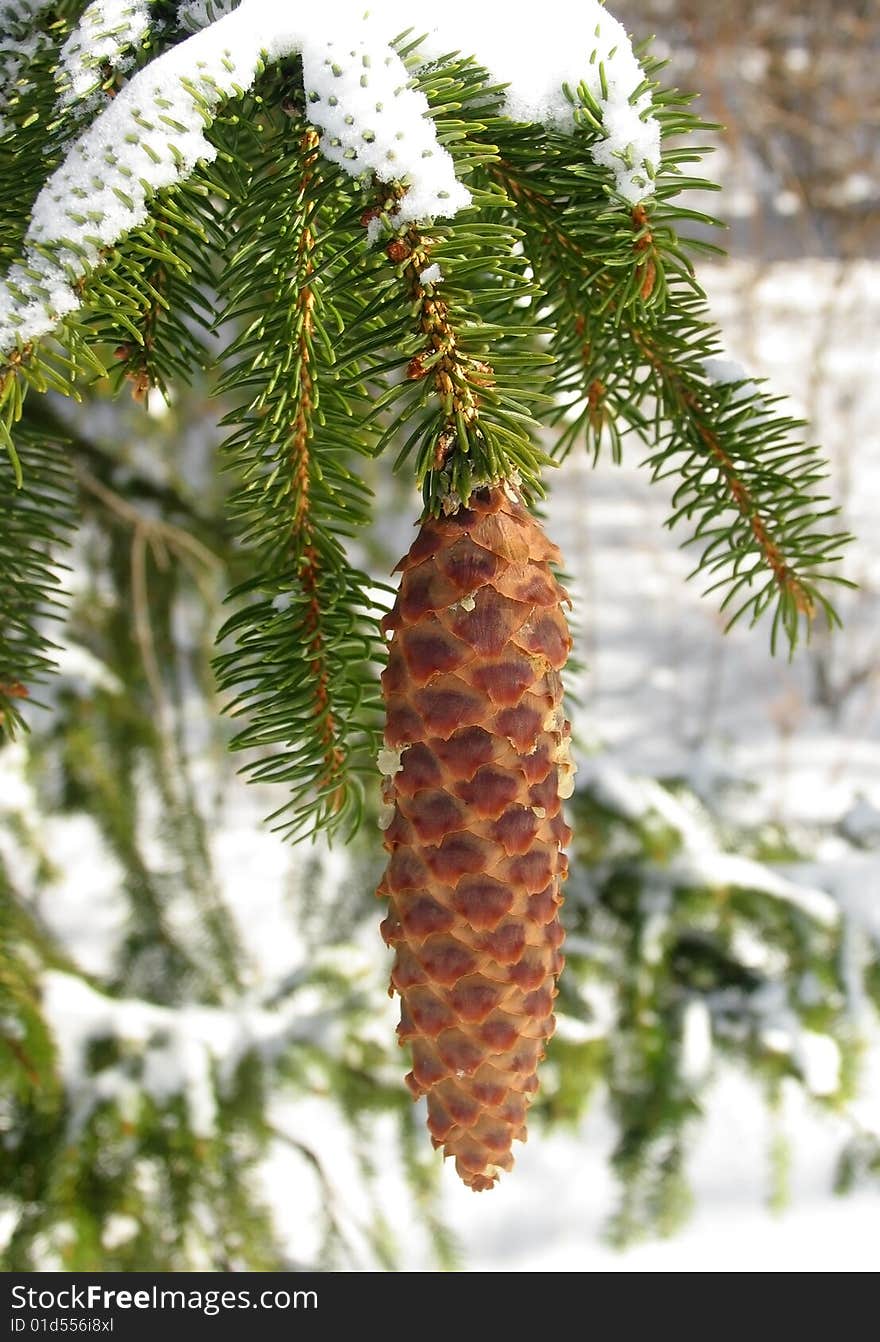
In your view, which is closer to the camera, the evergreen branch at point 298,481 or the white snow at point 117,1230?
the evergreen branch at point 298,481

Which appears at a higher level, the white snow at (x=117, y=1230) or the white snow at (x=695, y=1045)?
the white snow at (x=695, y=1045)

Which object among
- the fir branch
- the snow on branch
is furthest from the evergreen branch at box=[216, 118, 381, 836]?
the snow on branch

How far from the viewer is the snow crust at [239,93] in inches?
11.5

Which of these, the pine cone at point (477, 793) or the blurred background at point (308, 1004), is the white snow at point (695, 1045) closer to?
the blurred background at point (308, 1004)

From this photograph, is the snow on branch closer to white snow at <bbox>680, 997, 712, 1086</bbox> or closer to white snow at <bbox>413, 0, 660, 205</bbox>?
white snow at <bbox>680, 997, 712, 1086</bbox>

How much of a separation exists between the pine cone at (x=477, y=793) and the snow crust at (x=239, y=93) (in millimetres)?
108

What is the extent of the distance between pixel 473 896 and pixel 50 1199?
1.92 feet

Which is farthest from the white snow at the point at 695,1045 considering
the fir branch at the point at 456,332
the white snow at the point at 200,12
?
the white snow at the point at 200,12

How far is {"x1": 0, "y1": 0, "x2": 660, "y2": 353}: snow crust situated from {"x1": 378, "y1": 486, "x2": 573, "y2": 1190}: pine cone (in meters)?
0.11

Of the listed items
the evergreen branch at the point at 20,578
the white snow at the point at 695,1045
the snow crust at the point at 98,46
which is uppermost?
the snow crust at the point at 98,46

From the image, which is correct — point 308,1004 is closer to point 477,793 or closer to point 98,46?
point 477,793

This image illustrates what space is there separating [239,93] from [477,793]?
228 millimetres

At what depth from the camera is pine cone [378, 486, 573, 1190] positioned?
340mm

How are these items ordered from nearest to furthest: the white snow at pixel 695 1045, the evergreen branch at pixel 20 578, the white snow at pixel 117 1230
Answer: the evergreen branch at pixel 20 578
the white snow at pixel 117 1230
the white snow at pixel 695 1045
